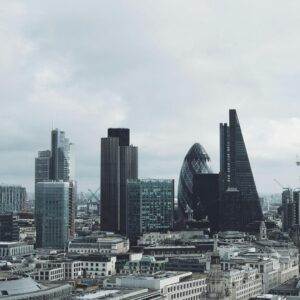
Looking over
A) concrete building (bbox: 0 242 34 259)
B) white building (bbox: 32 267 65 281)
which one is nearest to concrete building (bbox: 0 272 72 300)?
white building (bbox: 32 267 65 281)

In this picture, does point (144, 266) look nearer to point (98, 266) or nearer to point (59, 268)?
point (98, 266)

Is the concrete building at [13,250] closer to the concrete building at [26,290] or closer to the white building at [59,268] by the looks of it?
the white building at [59,268]

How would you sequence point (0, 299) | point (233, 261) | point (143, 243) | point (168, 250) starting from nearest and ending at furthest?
1. point (0, 299)
2. point (233, 261)
3. point (168, 250)
4. point (143, 243)

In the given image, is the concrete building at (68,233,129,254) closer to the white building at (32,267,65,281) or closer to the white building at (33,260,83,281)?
the white building at (33,260,83,281)

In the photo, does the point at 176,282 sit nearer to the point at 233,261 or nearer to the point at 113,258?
the point at 233,261

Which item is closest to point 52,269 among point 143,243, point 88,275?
point 88,275

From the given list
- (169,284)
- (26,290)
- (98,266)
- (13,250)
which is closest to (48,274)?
(98,266)

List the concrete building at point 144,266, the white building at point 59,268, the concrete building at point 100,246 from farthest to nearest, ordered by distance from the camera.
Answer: the concrete building at point 100,246 → the concrete building at point 144,266 → the white building at point 59,268

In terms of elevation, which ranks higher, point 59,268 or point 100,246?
point 100,246

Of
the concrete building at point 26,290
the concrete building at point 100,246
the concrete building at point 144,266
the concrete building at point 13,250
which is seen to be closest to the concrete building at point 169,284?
the concrete building at point 26,290

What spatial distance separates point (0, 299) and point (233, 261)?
209ft

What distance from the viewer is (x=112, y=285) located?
99.6 metres

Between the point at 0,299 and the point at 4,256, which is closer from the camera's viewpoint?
the point at 0,299

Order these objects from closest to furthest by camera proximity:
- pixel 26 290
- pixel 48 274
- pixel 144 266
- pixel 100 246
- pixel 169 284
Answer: pixel 26 290, pixel 169 284, pixel 48 274, pixel 144 266, pixel 100 246
